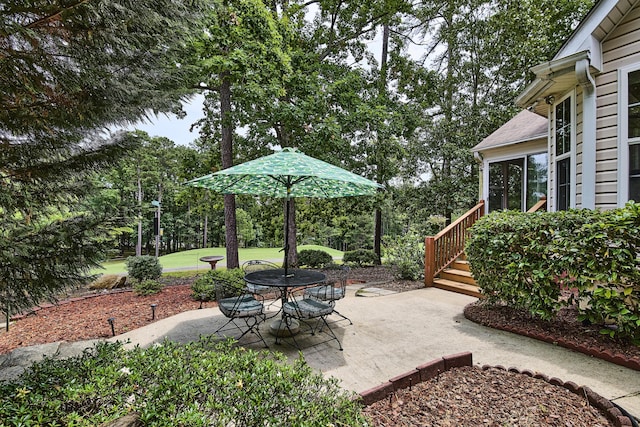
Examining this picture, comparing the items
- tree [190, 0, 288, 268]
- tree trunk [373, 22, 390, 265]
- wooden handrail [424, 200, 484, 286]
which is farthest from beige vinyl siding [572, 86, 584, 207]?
tree trunk [373, 22, 390, 265]

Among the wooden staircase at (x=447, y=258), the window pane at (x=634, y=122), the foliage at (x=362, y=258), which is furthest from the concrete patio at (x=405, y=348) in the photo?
the foliage at (x=362, y=258)

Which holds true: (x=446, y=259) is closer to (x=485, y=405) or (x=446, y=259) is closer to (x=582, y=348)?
(x=582, y=348)

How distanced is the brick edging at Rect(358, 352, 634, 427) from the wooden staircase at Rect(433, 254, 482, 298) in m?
3.42

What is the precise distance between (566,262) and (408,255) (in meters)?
4.97

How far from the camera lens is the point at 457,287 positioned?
6.62 metres

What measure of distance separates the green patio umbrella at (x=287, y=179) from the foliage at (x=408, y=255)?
407 centimetres

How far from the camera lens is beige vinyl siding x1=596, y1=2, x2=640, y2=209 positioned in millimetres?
4078

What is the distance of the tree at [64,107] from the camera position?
2213 mm

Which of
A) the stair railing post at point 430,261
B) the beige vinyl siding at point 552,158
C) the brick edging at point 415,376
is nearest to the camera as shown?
the brick edging at point 415,376

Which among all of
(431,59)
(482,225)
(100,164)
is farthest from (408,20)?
(100,164)

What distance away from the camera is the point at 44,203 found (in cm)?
279

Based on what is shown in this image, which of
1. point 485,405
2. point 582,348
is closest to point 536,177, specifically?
point 582,348

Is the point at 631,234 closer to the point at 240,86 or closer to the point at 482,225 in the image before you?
the point at 482,225

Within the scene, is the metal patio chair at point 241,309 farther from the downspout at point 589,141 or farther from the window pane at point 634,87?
the window pane at point 634,87
